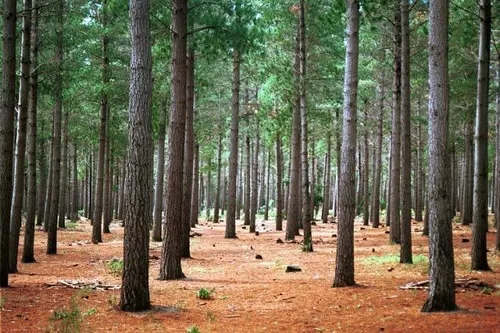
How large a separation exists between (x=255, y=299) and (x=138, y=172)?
3.09m

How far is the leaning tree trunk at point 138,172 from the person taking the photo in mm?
7559

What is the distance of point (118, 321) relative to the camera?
7070 mm

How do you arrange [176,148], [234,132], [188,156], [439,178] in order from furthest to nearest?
[234,132] < [188,156] < [176,148] < [439,178]

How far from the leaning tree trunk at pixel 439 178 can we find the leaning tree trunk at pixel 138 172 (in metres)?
4.10

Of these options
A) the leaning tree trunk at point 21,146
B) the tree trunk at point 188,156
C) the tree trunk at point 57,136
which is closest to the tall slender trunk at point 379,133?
the tree trunk at point 188,156

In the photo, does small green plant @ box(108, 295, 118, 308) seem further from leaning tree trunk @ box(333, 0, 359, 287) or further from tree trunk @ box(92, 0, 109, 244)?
tree trunk @ box(92, 0, 109, 244)

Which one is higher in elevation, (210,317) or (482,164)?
(482,164)

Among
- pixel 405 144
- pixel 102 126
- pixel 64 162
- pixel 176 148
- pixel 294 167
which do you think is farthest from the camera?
pixel 64 162

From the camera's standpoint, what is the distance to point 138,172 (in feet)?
24.8

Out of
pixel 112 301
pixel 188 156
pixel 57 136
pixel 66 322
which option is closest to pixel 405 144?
pixel 188 156

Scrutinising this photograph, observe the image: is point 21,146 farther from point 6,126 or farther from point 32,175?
point 32,175

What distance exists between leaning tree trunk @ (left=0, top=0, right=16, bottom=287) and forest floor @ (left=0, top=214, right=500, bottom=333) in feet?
3.34

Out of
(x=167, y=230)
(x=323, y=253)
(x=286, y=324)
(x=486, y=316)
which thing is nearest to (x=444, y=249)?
(x=486, y=316)

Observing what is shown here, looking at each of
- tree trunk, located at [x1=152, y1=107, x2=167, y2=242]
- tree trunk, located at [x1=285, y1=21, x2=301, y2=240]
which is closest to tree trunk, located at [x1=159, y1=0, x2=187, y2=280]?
tree trunk, located at [x1=152, y1=107, x2=167, y2=242]
